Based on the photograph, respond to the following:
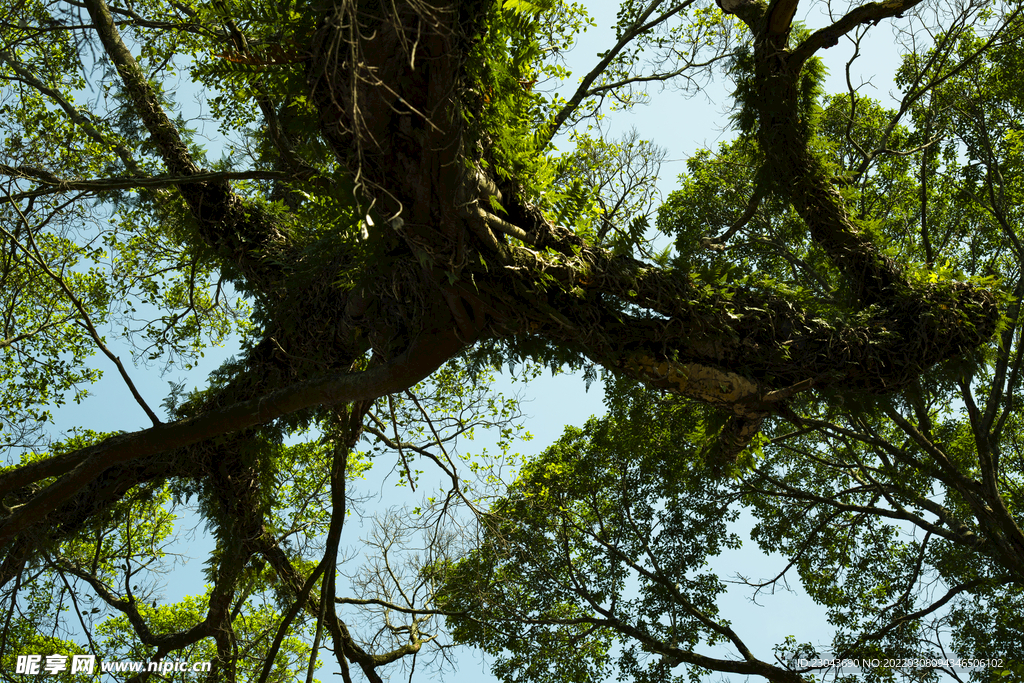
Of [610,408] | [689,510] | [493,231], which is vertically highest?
[610,408]

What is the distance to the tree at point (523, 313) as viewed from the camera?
2512 mm

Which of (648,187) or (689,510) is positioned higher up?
(648,187)

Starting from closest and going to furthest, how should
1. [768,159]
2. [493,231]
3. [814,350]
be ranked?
[493,231]
[814,350]
[768,159]

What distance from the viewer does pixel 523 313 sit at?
2.80 meters

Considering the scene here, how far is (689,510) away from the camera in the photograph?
6.49 m

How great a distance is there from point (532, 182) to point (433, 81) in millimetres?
789

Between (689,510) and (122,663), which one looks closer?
(122,663)

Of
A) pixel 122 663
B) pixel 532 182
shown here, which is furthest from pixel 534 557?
pixel 532 182

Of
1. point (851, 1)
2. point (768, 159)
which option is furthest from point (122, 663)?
point (851, 1)

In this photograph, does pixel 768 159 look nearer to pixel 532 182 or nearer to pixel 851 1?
pixel 851 1

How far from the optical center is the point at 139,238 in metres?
6.45

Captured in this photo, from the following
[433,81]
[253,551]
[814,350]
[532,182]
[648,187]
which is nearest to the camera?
[433,81]

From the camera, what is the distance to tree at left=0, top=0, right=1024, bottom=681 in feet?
8.24

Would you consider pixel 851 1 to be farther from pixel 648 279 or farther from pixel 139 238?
pixel 139 238
